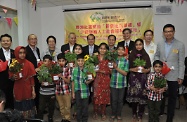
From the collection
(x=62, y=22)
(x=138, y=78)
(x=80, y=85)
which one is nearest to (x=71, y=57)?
(x=80, y=85)

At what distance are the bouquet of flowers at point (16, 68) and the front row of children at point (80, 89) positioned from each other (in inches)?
17.2

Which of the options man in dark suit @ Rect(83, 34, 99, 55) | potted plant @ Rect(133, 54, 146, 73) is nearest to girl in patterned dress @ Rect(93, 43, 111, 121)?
potted plant @ Rect(133, 54, 146, 73)

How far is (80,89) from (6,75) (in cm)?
123

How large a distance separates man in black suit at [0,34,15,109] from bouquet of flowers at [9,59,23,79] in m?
0.30

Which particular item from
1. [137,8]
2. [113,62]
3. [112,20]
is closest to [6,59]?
[113,62]

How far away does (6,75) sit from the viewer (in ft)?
10.3

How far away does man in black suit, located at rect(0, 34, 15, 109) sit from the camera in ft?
10.1

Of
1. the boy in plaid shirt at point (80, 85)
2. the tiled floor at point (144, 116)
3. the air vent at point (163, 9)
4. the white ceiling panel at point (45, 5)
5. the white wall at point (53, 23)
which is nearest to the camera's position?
the boy in plaid shirt at point (80, 85)

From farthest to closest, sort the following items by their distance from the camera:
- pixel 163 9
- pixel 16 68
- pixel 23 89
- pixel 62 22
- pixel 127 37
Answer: pixel 62 22
pixel 163 9
pixel 127 37
pixel 23 89
pixel 16 68

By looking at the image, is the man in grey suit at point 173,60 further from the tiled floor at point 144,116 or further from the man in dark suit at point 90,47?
the man in dark suit at point 90,47

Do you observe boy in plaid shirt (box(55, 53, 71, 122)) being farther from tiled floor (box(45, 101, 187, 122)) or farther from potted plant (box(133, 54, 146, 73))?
potted plant (box(133, 54, 146, 73))

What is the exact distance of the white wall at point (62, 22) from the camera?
562cm

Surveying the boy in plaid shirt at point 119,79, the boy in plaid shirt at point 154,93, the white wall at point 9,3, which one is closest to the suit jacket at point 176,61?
the boy in plaid shirt at point 154,93

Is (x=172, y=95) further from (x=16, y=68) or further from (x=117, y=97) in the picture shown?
(x=16, y=68)
